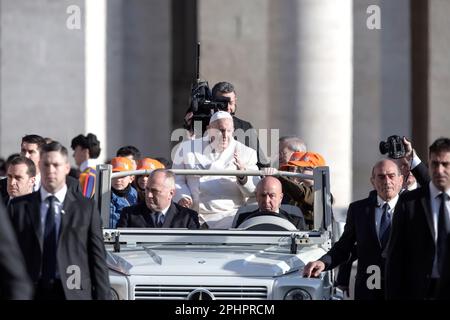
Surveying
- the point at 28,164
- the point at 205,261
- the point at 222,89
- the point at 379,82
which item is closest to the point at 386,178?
the point at 205,261

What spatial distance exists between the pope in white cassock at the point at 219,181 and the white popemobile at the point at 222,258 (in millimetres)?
315

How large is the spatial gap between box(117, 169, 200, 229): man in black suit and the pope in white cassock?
1.35 feet

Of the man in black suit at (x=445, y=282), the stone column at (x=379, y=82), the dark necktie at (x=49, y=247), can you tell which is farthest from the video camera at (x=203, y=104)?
the stone column at (x=379, y=82)

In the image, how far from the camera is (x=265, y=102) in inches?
998

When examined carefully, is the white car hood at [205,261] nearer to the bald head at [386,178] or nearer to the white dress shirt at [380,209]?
the white dress shirt at [380,209]

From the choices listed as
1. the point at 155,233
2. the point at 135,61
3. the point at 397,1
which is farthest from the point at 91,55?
the point at 155,233

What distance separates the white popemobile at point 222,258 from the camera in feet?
30.6

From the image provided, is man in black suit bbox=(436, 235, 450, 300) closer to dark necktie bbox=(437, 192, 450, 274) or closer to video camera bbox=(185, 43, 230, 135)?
dark necktie bbox=(437, 192, 450, 274)

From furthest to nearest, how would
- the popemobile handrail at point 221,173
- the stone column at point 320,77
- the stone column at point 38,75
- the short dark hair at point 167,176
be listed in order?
1. the stone column at point 38,75
2. the stone column at point 320,77
3. the popemobile handrail at point 221,173
4. the short dark hair at point 167,176

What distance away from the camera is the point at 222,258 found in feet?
32.1

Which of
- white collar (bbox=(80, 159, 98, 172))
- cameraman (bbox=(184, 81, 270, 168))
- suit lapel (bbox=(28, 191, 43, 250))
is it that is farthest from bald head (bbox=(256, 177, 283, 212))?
white collar (bbox=(80, 159, 98, 172))

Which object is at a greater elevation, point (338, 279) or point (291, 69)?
point (291, 69)

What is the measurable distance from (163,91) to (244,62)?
185 cm
